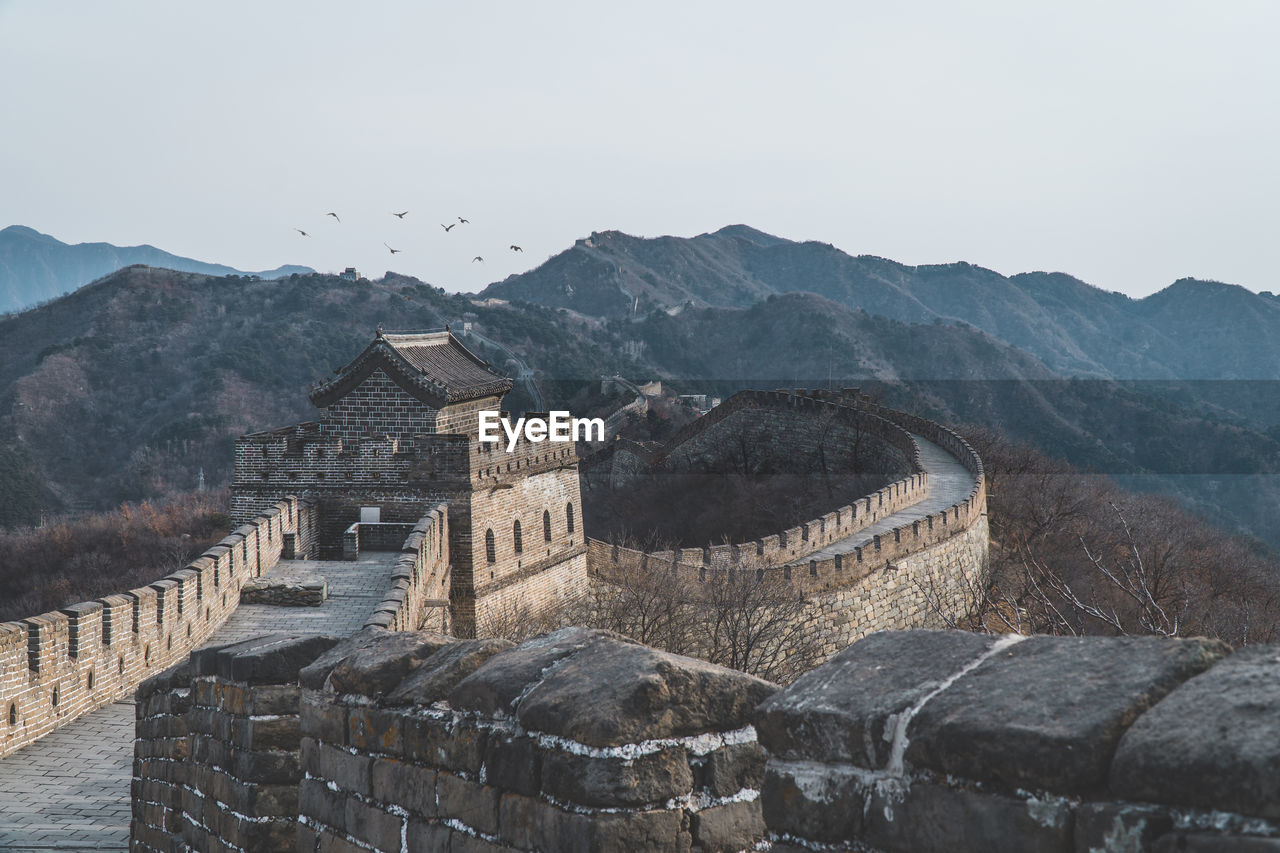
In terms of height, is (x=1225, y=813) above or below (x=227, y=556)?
above

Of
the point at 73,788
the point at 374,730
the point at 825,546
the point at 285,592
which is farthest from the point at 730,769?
the point at 825,546

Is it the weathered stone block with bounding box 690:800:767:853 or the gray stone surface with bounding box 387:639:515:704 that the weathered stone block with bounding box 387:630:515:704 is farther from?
the weathered stone block with bounding box 690:800:767:853

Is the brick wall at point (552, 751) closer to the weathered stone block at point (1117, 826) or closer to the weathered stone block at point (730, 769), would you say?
the weathered stone block at point (730, 769)

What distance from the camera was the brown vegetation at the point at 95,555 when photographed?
34.7m

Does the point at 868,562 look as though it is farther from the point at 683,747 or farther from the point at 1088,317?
the point at 1088,317

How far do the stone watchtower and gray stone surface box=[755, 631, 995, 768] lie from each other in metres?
15.9

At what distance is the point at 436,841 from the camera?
347 centimetres

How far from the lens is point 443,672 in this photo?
3645mm

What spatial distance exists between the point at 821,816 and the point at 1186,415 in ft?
272

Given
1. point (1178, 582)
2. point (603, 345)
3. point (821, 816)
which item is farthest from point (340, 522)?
point (603, 345)

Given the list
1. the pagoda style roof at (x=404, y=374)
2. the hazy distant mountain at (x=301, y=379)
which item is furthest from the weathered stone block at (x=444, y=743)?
the hazy distant mountain at (x=301, y=379)

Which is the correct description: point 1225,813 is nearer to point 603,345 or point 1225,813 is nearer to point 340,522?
point 340,522

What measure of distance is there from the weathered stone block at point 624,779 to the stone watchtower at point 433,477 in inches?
606

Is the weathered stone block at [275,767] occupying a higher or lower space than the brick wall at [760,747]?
lower
